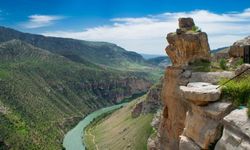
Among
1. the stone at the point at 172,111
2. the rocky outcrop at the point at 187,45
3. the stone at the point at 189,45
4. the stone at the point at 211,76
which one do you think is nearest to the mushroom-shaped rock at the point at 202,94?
the stone at the point at 211,76

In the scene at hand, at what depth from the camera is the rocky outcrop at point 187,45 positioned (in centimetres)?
3250

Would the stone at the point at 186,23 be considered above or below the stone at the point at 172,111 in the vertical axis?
above

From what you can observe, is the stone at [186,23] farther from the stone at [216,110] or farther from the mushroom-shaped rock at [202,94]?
the stone at [216,110]

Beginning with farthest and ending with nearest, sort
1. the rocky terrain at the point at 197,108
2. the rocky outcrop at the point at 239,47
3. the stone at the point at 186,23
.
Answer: the stone at the point at 186,23
the rocky outcrop at the point at 239,47
the rocky terrain at the point at 197,108

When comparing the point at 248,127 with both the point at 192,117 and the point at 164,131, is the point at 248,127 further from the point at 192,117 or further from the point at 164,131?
the point at 164,131

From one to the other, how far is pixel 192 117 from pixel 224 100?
7.11 ft

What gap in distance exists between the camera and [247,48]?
88.8 feet

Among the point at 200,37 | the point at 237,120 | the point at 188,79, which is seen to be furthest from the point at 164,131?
the point at 237,120

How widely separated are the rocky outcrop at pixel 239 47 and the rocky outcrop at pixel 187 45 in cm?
192

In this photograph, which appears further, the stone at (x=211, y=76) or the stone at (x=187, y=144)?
the stone at (x=211, y=76)

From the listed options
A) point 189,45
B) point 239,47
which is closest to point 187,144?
point 239,47

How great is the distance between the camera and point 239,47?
29812mm

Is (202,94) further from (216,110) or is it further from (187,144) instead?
(187,144)

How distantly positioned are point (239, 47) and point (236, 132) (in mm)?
13777
